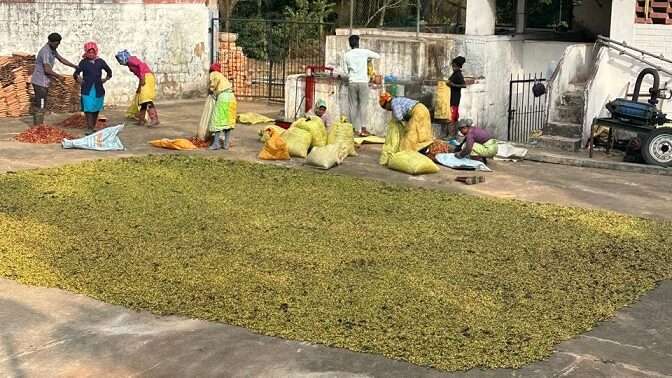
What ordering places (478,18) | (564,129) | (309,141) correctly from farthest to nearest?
(478,18), (564,129), (309,141)

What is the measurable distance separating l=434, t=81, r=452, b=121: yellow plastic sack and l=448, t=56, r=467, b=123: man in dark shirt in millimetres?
80

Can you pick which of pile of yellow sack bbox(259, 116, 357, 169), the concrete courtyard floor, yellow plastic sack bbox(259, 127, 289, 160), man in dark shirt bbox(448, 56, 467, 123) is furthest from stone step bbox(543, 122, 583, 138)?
the concrete courtyard floor

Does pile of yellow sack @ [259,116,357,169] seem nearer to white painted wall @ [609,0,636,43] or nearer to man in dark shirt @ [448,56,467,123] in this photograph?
man in dark shirt @ [448,56,467,123]

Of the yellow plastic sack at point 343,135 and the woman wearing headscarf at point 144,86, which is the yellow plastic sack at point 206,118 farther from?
the woman wearing headscarf at point 144,86

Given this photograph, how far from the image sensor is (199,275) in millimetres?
8109

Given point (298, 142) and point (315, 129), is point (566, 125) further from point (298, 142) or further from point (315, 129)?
point (298, 142)

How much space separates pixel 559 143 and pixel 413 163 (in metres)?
3.44

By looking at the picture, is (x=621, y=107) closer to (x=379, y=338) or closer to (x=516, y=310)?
(x=516, y=310)

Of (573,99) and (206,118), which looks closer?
(206,118)

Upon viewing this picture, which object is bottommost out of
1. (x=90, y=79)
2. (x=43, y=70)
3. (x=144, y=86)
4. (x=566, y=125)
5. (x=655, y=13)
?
(x=566, y=125)

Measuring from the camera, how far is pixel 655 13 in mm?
15703

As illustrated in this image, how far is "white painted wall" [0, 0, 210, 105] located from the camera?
18.8 m

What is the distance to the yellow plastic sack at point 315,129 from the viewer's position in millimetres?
14297

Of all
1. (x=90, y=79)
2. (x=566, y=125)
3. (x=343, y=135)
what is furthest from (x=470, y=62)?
(x=90, y=79)
